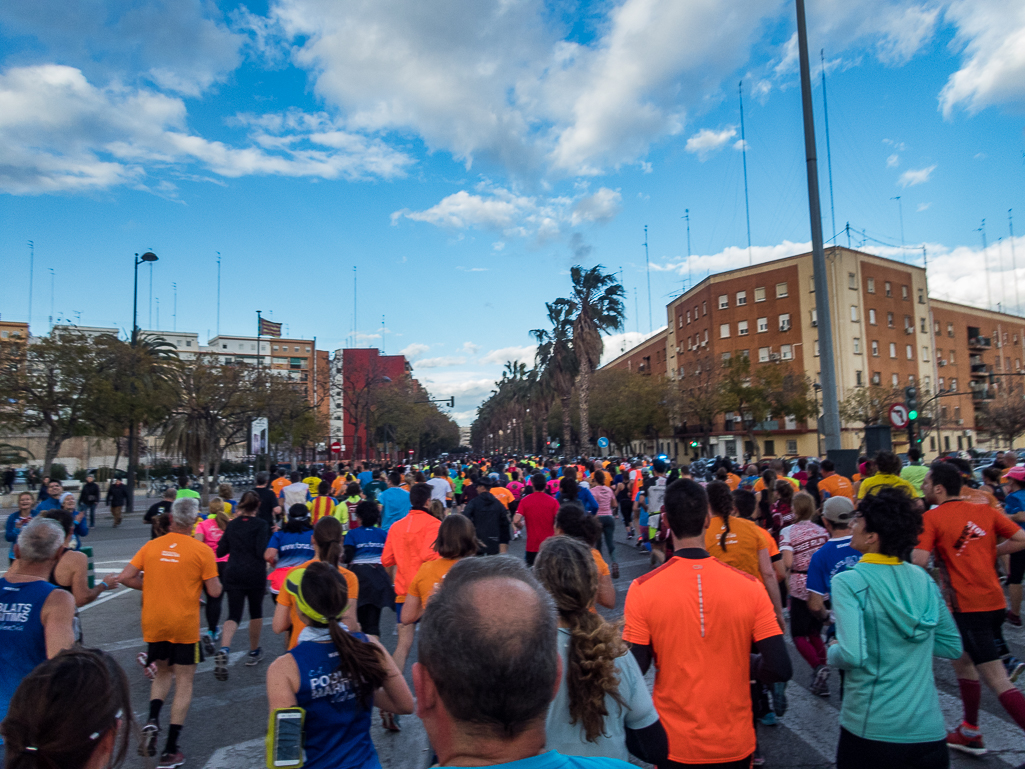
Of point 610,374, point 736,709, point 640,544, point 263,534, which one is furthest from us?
point 610,374

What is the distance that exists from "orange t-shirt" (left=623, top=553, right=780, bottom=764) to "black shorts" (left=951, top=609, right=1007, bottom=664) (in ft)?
8.04

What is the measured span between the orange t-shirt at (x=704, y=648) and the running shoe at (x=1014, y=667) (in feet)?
11.6

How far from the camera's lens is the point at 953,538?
14.9 ft

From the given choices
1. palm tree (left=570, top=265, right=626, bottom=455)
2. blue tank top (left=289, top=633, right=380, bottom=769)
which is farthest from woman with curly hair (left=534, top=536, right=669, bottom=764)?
palm tree (left=570, top=265, right=626, bottom=455)

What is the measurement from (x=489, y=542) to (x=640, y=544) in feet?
23.7

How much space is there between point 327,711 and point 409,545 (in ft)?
10.8

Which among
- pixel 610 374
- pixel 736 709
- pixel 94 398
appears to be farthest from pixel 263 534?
pixel 610 374

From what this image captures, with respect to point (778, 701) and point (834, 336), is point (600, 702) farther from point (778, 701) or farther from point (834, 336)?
point (834, 336)

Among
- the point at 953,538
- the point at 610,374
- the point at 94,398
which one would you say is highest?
the point at 610,374

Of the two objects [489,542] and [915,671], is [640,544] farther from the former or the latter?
[915,671]

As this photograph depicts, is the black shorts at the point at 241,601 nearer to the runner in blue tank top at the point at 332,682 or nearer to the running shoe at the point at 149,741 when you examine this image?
the running shoe at the point at 149,741

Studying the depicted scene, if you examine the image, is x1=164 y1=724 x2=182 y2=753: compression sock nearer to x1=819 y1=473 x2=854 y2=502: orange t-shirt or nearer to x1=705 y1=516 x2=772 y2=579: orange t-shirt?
x1=705 y1=516 x2=772 y2=579: orange t-shirt

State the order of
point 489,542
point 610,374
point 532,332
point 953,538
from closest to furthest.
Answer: point 953,538
point 489,542
point 532,332
point 610,374

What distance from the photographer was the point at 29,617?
11.3ft
